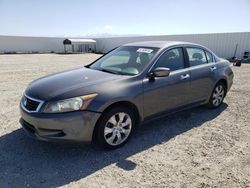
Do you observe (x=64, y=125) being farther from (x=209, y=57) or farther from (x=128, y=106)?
(x=209, y=57)

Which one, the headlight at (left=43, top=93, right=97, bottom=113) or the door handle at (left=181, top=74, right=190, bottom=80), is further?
the door handle at (left=181, top=74, right=190, bottom=80)

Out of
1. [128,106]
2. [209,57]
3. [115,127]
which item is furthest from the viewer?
[209,57]

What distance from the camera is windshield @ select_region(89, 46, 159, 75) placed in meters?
3.95

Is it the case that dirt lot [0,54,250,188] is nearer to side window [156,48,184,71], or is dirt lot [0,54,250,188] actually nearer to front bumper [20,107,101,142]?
front bumper [20,107,101,142]

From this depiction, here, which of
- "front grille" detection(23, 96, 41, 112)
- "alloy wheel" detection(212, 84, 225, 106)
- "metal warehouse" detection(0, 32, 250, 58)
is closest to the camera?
"front grille" detection(23, 96, 41, 112)

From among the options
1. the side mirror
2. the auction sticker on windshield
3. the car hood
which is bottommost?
the car hood

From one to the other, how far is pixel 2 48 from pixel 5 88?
26.7 m

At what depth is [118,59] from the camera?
4.56 metres

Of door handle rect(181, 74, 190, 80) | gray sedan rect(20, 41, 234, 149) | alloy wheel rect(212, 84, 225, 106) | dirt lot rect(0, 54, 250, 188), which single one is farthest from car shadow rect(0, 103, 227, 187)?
alloy wheel rect(212, 84, 225, 106)

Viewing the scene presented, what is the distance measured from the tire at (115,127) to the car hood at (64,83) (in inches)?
20.4

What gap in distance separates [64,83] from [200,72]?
276 cm

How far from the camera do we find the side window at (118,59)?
174 inches

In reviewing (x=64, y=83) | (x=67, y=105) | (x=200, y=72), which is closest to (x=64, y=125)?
(x=67, y=105)

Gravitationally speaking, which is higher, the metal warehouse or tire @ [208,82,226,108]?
the metal warehouse
